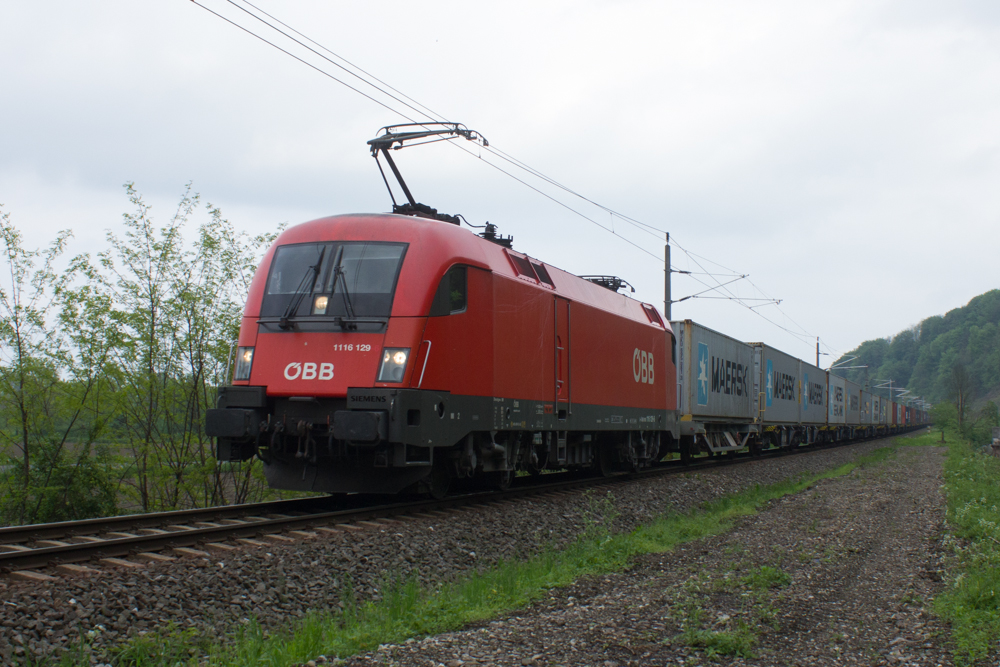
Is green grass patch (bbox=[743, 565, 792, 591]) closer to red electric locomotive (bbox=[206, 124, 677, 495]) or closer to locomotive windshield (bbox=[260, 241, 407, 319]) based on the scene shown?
red electric locomotive (bbox=[206, 124, 677, 495])

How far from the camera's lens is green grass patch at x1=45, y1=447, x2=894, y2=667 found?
488cm

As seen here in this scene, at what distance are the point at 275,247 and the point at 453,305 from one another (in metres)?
2.37

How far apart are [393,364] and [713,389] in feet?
47.3

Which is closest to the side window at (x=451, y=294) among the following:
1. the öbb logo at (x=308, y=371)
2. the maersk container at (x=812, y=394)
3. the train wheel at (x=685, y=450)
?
the öbb logo at (x=308, y=371)

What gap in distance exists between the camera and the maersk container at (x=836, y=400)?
Result: 38531 mm

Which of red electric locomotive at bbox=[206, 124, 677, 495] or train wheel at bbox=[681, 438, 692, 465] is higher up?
red electric locomotive at bbox=[206, 124, 677, 495]

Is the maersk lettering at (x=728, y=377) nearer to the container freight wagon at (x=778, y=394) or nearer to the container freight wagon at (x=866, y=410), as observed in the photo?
the container freight wagon at (x=778, y=394)

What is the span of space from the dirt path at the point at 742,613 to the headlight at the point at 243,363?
4.42 metres

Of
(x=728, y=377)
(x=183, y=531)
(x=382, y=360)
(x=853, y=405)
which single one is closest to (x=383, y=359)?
(x=382, y=360)

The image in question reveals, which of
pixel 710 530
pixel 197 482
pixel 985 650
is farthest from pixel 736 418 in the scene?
pixel 985 650

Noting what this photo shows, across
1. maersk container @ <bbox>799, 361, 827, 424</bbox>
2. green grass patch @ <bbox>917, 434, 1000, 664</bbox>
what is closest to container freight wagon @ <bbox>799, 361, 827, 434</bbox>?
maersk container @ <bbox>799, 361, 827, 424</bbox>

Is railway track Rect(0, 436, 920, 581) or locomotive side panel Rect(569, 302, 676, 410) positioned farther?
locomotive side panel Rect(569, 302, 676, 410)

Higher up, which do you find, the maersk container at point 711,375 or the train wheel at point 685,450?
the maersk container at point 711,375

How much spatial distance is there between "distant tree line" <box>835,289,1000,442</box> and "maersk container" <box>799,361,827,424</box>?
75013 mm
